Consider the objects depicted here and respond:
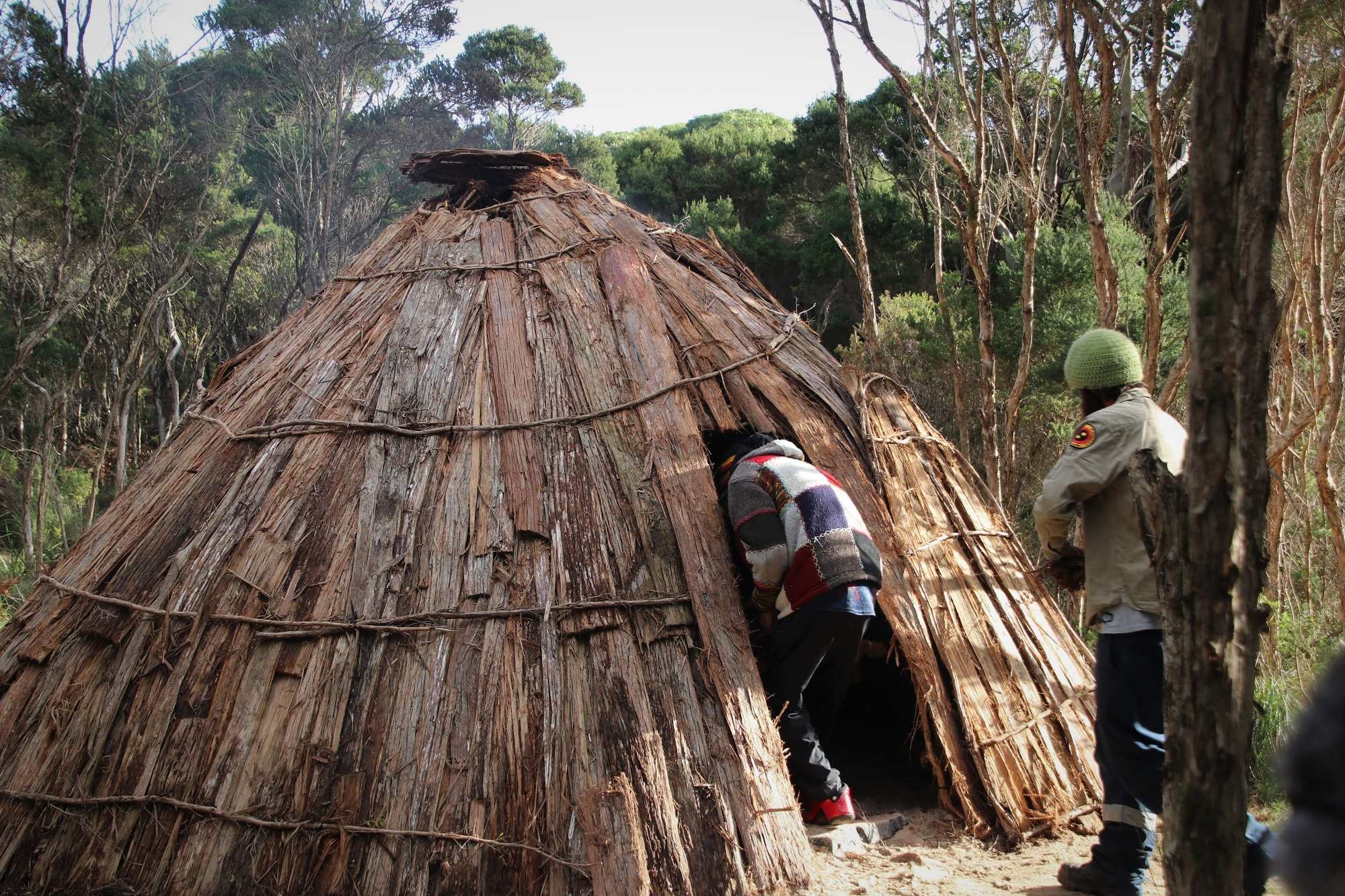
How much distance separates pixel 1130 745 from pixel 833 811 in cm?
134

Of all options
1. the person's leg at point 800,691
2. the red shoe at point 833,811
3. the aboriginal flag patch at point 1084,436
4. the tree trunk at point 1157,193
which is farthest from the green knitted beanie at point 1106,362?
the tree trunk at point 1157,193

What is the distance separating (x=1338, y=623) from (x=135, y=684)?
24.7 feet

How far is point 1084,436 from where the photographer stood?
328cm

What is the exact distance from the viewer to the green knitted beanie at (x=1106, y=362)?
3391 mm

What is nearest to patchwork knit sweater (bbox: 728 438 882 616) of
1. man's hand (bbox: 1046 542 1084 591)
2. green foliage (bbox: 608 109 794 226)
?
man's hand (bbox: 1046 542 1084 591)

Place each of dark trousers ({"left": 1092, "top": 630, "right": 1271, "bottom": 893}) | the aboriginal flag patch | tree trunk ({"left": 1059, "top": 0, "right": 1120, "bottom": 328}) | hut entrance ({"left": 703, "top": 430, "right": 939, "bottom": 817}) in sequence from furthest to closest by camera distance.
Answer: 1. tree trunk ({"left": 1059, "top": 0, "right": 1120, "bottom": 328})
2. hut entrance ({"left": 703, "top": 430, "right": 939, "bottom": 817})
3. the aboriginal flag patch
4. dark trousers ({"left": 1092, "top": 630, "right": 1271, "bottom": 893})

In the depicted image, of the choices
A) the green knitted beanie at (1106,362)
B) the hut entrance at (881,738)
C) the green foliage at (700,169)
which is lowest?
the hut entrance at (881,738)

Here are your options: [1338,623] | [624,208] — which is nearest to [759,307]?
[624,208]

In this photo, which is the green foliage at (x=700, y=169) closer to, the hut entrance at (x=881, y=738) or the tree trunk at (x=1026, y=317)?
the tree trunk at (x=1026, y=317)

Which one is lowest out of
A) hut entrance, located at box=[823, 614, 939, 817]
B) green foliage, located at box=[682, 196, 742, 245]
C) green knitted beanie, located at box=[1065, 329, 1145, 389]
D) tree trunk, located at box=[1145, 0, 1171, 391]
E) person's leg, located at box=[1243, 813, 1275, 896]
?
hut entrance, located at box=[823, 614, 939, 817]

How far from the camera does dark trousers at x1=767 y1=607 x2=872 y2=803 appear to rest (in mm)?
3900

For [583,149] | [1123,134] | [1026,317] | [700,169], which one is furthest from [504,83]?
[1026,317]

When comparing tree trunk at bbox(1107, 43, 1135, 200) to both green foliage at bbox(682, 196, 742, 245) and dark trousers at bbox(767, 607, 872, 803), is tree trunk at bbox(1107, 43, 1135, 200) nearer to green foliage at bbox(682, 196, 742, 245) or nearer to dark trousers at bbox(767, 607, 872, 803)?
green foliage at bbox(682, 196, 742, 245)

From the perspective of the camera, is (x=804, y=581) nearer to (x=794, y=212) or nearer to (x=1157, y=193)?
(x=1157, y=193)
